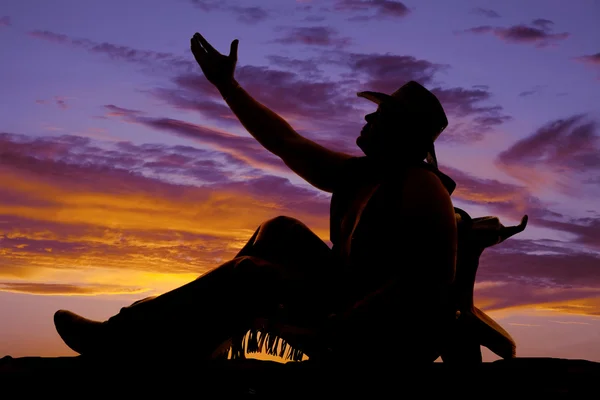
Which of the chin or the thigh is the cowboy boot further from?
the thigh

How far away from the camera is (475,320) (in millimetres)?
4984

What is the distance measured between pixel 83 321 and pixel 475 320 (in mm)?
2518

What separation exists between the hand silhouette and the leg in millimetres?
1940

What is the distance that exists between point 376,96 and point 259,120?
1.11 m

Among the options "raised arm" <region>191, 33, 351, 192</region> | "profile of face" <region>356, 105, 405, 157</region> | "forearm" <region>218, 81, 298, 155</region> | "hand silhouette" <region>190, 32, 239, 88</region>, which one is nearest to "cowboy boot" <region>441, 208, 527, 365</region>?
"profile of face" <region>356, 105, 405, 157</region>

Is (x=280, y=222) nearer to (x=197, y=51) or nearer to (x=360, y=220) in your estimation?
(x=360, y=220)

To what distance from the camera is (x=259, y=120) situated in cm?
594

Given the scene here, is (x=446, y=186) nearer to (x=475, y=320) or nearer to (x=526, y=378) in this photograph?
(x=475, y=320)

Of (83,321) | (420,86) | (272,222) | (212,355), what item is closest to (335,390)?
(212,355)

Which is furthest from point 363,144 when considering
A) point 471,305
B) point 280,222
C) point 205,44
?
point 205,44

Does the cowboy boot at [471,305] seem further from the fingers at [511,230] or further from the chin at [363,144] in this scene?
the chin at [363,144]

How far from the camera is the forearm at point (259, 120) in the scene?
588 centimetres

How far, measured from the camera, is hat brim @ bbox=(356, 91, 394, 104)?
5156mm

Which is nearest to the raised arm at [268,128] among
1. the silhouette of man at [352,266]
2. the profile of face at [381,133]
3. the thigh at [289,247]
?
the silhouette of man at [352,266]
